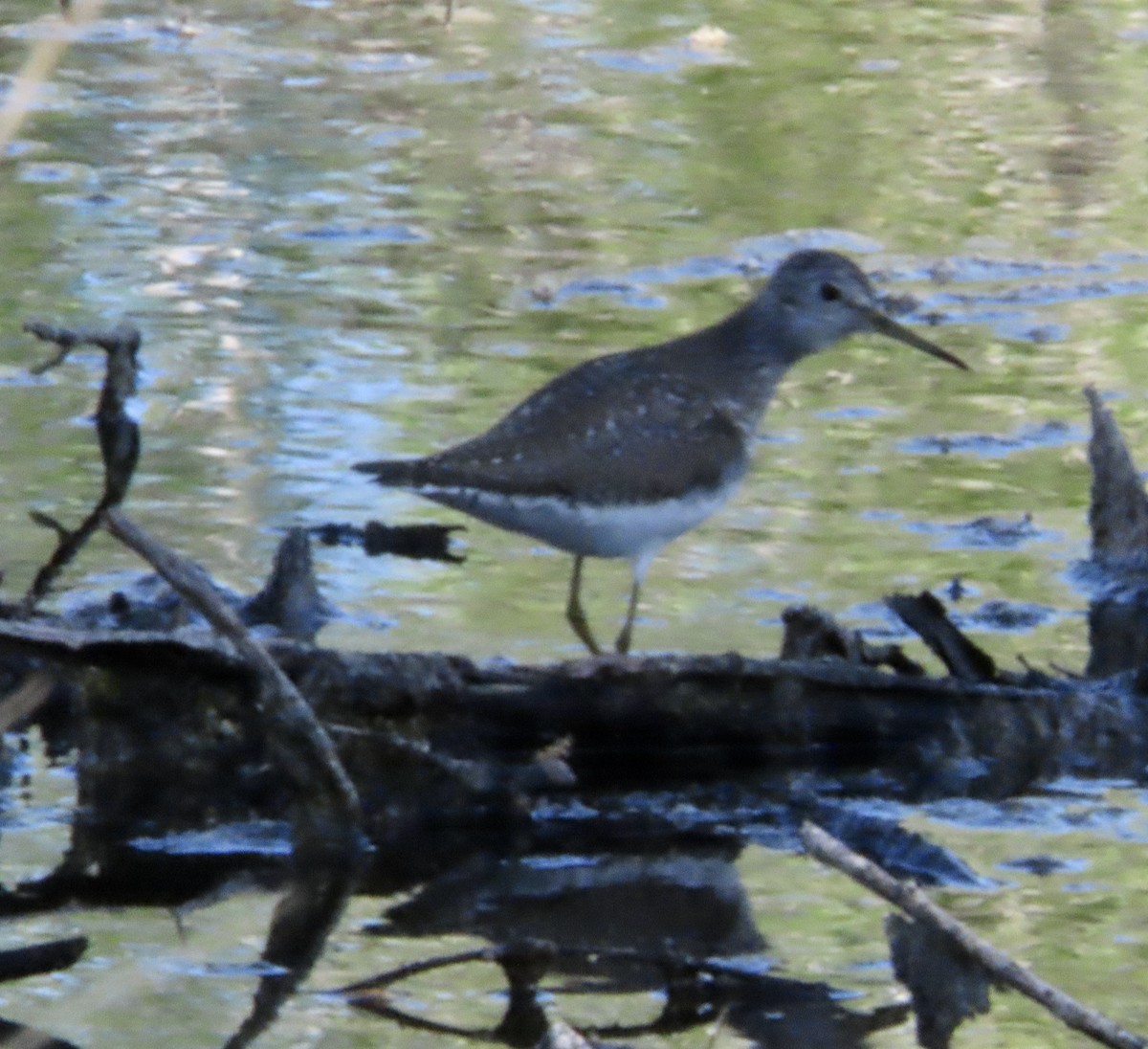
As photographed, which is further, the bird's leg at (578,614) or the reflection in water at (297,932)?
the bird's leg at (578,614)

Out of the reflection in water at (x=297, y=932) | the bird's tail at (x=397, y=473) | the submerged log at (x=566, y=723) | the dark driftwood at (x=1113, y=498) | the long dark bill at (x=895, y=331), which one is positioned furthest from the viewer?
the long dark bill at (x=895, y=331)

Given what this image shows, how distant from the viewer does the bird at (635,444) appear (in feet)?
19.4

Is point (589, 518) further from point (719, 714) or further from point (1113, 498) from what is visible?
point (1113, 498)

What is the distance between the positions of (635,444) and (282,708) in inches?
70.4

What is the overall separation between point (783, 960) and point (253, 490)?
3080 mm

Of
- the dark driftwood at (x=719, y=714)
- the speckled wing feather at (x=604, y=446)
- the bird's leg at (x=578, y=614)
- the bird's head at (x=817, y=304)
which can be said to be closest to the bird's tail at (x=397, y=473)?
the speckled wing feather at (x=604, y=446)

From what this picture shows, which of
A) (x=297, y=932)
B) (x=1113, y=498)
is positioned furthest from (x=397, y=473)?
(x=1113, y=498)

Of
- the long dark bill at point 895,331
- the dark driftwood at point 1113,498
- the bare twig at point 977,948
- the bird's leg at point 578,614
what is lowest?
the bird's leg at point 578,614

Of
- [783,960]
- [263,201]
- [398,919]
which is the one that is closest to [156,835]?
[398,919]

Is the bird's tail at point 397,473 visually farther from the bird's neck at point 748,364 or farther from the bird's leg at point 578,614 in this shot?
the bird's neck at point 748,364

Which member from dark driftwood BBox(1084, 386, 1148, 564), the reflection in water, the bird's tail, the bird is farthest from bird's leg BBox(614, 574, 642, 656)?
the reflection in water

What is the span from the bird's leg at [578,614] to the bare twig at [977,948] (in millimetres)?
2582

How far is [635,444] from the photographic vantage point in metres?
6.23

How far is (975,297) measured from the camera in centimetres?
938
